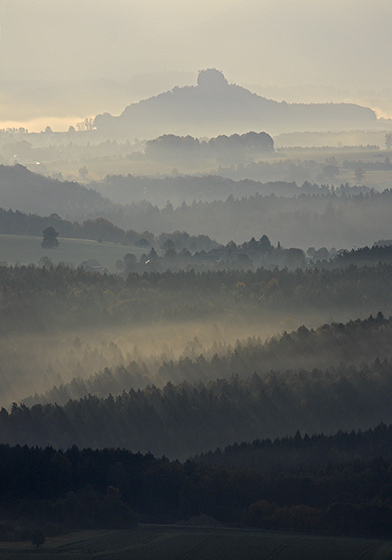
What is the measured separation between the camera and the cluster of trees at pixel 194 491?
4946 inches

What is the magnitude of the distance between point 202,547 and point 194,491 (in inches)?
996

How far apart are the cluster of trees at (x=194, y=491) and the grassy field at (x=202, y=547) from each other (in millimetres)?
5707

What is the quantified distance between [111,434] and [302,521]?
70.1 metres

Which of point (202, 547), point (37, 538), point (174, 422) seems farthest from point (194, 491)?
point (174, 422)

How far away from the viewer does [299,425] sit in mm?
196625

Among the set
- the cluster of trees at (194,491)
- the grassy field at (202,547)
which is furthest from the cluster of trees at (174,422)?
the grassy field at (202,547)

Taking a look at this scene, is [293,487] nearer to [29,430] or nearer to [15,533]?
[15,533]

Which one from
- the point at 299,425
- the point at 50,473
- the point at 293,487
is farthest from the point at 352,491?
the point at 299,425

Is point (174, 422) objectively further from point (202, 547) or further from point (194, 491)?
point (202, 547)

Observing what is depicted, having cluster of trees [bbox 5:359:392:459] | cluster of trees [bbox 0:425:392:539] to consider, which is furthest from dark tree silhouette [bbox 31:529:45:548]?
cluster of trees [bbox 5:359:392:459]

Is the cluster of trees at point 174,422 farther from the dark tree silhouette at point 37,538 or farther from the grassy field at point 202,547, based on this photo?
the dark tree silhouette at point 37,538

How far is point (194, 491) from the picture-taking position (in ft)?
453

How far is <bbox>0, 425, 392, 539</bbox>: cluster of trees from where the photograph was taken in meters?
126

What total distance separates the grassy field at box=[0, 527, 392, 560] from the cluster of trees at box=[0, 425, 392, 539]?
571 centimetres
